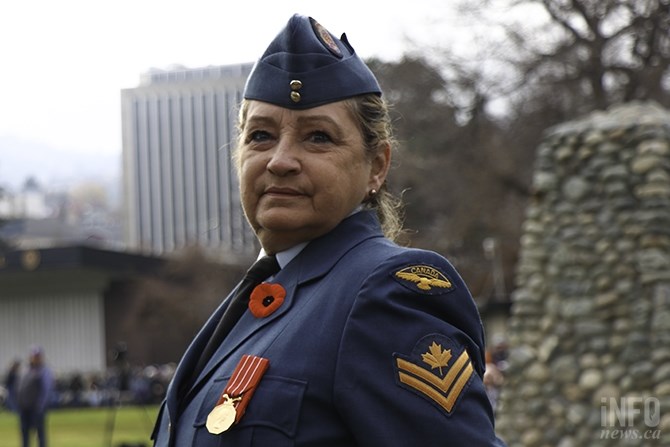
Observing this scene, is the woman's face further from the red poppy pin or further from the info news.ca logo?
the info news.ca logo

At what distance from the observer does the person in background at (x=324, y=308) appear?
262cm

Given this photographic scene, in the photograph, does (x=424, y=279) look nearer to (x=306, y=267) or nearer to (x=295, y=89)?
(x=306, y=267)

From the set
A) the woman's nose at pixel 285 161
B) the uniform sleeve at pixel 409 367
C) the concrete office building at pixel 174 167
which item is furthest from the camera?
the concrete office building at pixel 174 167

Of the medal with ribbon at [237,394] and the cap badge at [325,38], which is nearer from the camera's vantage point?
the medal with ribbon at [237,394]

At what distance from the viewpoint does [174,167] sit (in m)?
92.8

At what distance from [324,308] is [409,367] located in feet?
0.79

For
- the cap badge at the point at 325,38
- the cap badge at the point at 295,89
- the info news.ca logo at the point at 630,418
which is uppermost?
the cap badge at the point at 325,38

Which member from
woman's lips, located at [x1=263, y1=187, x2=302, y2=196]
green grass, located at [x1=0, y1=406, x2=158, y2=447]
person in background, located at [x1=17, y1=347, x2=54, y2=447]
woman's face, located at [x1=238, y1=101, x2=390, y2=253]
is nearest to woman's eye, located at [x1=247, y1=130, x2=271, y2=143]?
woman's face, located at [x1=238, y1=101, x2=390, y2=253]

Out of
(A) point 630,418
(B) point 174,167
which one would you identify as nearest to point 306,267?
(A) point 630,418

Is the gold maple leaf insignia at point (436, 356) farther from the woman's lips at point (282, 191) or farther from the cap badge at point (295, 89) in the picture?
→ the cap badge at point (295, 89)

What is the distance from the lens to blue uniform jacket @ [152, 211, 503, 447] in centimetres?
261

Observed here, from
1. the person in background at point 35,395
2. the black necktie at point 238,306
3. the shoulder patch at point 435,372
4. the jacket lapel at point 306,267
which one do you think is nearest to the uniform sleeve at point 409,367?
the shoulder patch at point 435,372

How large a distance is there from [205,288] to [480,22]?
109ft

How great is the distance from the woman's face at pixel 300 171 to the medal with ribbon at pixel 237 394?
1.06ft
